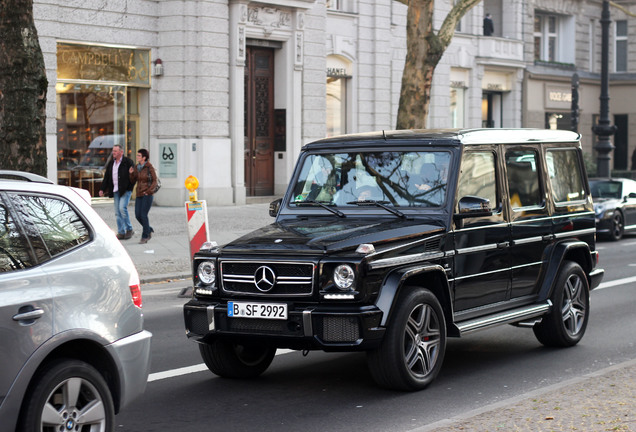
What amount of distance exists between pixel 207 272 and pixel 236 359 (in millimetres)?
868

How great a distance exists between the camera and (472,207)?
27.5ft

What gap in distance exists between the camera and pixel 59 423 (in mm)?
5301

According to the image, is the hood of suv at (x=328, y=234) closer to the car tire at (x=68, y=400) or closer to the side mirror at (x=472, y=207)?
the side mirror at (x=472, y=207)

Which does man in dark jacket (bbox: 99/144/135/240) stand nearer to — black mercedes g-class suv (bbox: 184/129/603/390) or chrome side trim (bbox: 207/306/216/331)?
black mercedes g-class suv (bbox: 184/129/603/390)

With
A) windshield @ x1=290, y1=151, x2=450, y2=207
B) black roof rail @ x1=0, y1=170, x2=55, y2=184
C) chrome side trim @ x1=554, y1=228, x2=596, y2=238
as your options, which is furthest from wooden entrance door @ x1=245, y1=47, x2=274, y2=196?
black roof rail @ x1=0, y1=170, x2=55, y2=184

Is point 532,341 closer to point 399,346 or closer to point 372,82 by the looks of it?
point 399,346

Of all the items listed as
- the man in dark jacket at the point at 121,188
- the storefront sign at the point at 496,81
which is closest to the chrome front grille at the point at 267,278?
the man in dark jacket at the point at 121,188

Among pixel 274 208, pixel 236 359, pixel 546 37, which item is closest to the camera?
pixel 236 359

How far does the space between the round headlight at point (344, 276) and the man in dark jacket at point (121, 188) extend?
1318 centimetres

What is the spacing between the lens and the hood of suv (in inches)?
295

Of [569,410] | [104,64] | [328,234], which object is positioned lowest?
[569,410]

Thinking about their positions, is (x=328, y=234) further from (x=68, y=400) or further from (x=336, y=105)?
(x=336, y=105)

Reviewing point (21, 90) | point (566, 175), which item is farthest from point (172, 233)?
point (566, 175)

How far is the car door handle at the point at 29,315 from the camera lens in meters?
5.16
